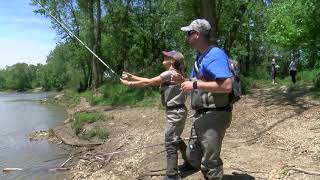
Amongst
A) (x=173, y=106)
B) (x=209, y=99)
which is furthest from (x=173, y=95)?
(x=209, y=99)

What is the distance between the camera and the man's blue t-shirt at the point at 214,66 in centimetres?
521

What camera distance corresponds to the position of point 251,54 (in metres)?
44.5

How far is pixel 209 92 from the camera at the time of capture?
5.46 meters

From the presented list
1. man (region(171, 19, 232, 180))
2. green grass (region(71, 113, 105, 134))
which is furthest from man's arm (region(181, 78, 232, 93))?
green grass (region(71, 113, 105, 134))

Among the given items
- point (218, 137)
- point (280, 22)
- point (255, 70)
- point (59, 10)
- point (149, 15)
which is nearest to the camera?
point (218, 137)

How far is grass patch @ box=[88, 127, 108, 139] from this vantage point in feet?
46.7

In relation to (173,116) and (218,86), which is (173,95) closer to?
(173,116)

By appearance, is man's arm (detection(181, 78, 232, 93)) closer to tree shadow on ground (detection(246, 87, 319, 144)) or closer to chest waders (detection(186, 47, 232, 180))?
chest waders (detection(186, 47, 232, 180))

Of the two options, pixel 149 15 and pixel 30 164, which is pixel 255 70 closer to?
pixel 149 15

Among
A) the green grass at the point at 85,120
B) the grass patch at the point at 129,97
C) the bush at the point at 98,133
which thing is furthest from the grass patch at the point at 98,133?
the grass patch at the point at 129,97

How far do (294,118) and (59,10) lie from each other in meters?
33.6

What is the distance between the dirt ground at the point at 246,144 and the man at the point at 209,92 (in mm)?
1769

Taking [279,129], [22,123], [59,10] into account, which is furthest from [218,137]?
[59,10]

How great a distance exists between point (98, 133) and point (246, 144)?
6023 millimetres
